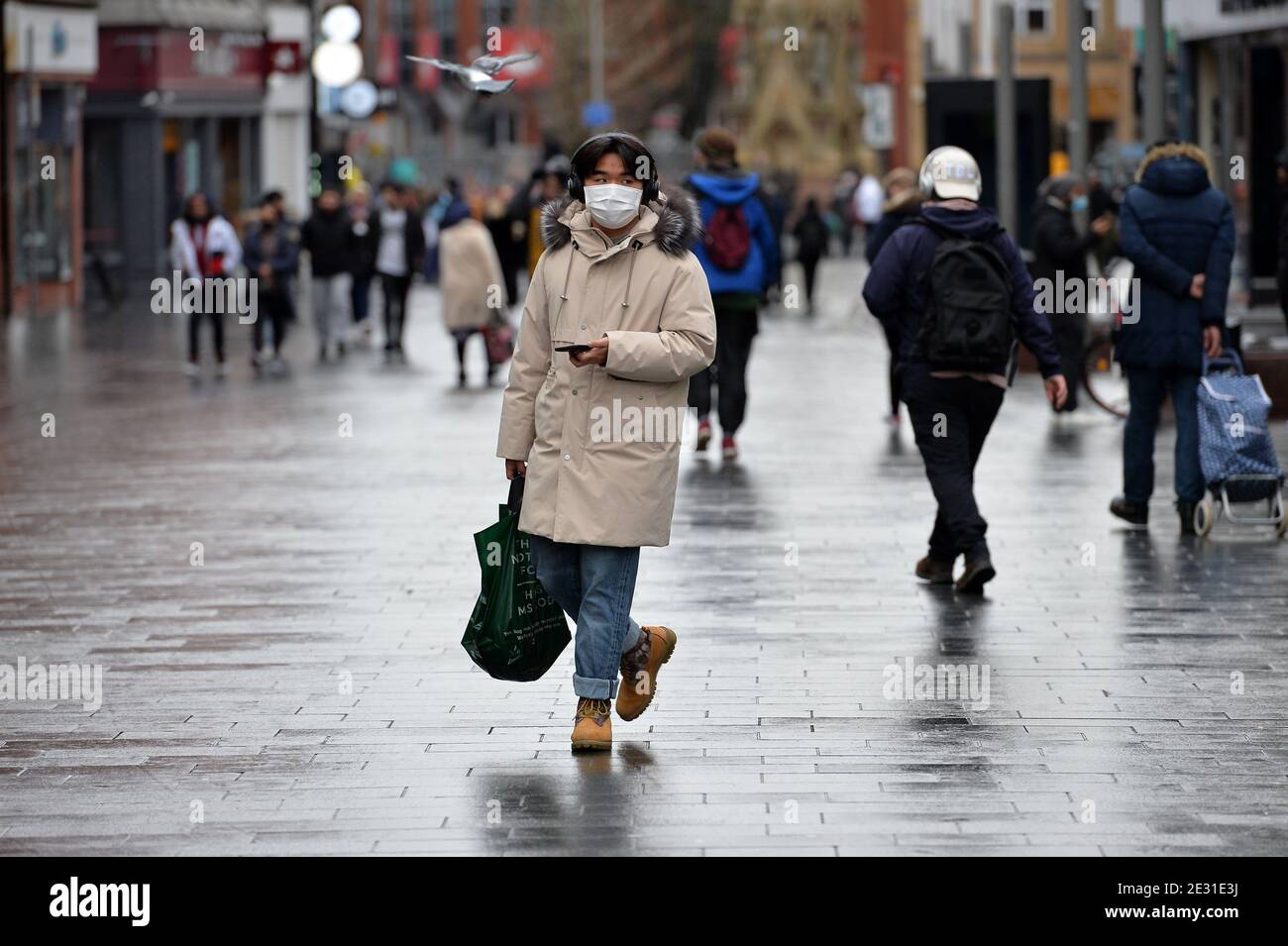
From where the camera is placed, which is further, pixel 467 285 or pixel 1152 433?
pixel 467 285

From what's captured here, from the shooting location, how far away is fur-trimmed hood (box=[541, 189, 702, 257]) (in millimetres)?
7727

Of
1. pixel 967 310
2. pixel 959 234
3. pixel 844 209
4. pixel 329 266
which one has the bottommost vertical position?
pixel 967 310

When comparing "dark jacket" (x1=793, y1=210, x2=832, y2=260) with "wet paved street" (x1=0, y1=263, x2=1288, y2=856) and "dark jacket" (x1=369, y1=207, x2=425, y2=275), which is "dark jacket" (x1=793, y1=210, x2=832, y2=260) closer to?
"dark jacket" (x1=369, y1=207, x2=425, y2=275)

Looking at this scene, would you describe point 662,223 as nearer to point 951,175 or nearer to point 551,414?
point 551,414

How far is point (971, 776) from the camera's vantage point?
723cm

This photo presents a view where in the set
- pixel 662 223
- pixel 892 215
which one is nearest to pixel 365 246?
pixel 892 215

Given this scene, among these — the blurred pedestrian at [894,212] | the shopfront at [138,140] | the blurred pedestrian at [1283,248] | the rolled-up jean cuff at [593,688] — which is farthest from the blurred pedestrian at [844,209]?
the rolled-up jean cuff at [593,688]

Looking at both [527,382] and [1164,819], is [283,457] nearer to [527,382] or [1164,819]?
[527,382]

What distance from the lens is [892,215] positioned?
55.0 ft

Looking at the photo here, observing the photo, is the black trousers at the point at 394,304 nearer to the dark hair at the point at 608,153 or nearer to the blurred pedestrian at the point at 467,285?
the blurred pedestrian at the point at 467,285

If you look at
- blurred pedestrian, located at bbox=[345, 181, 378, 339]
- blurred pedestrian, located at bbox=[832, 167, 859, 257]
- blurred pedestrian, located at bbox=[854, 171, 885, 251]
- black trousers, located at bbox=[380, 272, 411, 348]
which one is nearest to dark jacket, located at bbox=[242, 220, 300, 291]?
black trousers, located at bbox=[380, 272, 411, 348]

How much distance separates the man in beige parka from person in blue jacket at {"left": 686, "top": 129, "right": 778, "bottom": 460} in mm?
7987

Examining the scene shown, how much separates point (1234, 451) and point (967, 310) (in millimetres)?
2155

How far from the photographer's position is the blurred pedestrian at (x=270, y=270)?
79.8 ft
